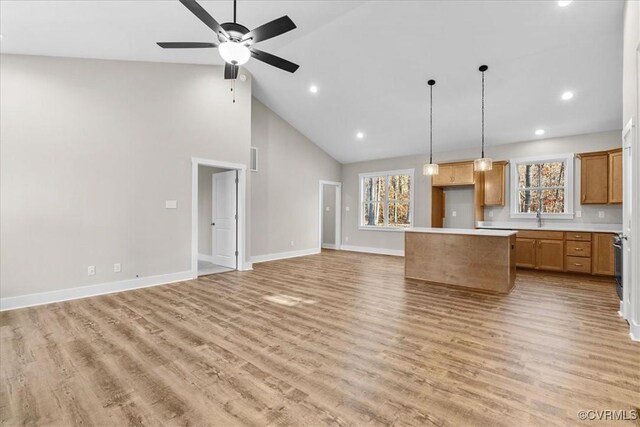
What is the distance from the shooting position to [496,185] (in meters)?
6.79

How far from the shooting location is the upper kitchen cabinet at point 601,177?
5441 mm

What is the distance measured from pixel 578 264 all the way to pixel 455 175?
289cm

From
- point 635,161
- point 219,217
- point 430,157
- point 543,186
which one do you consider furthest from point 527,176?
point 219,217

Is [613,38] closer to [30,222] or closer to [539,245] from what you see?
[539,245]

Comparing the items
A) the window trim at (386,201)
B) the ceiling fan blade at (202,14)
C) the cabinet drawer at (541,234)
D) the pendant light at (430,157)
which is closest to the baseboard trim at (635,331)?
the pendant light at (430,157)

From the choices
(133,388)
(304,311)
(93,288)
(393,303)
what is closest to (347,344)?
(304,311)

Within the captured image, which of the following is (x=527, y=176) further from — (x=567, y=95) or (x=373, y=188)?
(x=373, y=188)

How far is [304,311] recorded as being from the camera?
11.9ft

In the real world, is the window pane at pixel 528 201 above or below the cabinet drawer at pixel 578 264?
above

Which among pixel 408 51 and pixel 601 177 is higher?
pixel 408 51

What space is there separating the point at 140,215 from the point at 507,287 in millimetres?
5732

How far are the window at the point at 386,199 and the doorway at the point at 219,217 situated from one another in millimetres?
4223

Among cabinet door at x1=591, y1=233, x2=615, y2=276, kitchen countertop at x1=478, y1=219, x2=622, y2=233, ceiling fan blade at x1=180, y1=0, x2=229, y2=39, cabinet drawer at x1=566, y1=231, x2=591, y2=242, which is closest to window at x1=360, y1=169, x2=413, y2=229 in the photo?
kitchen countertop at x1=478, y1=219, x2=622, y2=233

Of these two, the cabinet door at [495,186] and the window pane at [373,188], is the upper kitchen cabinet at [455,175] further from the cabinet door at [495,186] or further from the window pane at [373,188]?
the window pane at [373,188]
